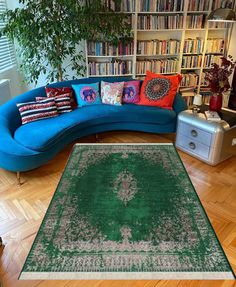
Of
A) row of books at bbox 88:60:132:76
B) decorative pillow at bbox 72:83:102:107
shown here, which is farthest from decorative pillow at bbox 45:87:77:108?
row of books at bbox 88:60:132:76

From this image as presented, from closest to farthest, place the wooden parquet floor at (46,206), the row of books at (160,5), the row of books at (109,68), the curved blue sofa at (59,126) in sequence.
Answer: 1. the wooden parquet floor at (46,206)
2. the curved blue sofa at (59,126)
3. the row of books at (160,5)
4. the row of books at (109,68)

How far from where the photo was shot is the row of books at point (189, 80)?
4316 mm

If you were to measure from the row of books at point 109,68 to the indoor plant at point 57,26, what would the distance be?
0.34m

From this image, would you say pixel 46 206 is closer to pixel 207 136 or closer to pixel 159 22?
pixel 207 136

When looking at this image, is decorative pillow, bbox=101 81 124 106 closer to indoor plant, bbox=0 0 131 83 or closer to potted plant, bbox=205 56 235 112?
indoor plant, bbox=0 0 131 83

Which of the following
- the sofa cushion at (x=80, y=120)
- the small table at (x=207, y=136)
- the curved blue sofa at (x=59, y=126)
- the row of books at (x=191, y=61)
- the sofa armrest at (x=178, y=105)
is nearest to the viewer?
the curved blue sofa at (x=59, y=126)

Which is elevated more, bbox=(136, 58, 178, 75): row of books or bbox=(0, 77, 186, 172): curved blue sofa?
bbox=(136, 58, 178, 75): row of books

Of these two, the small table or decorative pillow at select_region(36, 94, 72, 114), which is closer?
the small table

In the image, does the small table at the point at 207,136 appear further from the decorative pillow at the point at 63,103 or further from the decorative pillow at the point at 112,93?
the decorative pillow at the point at 63,103

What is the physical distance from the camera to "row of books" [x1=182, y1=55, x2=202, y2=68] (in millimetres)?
4219

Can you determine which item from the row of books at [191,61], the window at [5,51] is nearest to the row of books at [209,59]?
A: the row of books at [191,61]

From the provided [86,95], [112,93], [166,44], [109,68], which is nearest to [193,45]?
[166,44]

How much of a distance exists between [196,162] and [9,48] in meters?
3.20

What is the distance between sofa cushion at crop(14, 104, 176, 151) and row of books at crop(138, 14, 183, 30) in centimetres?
145
